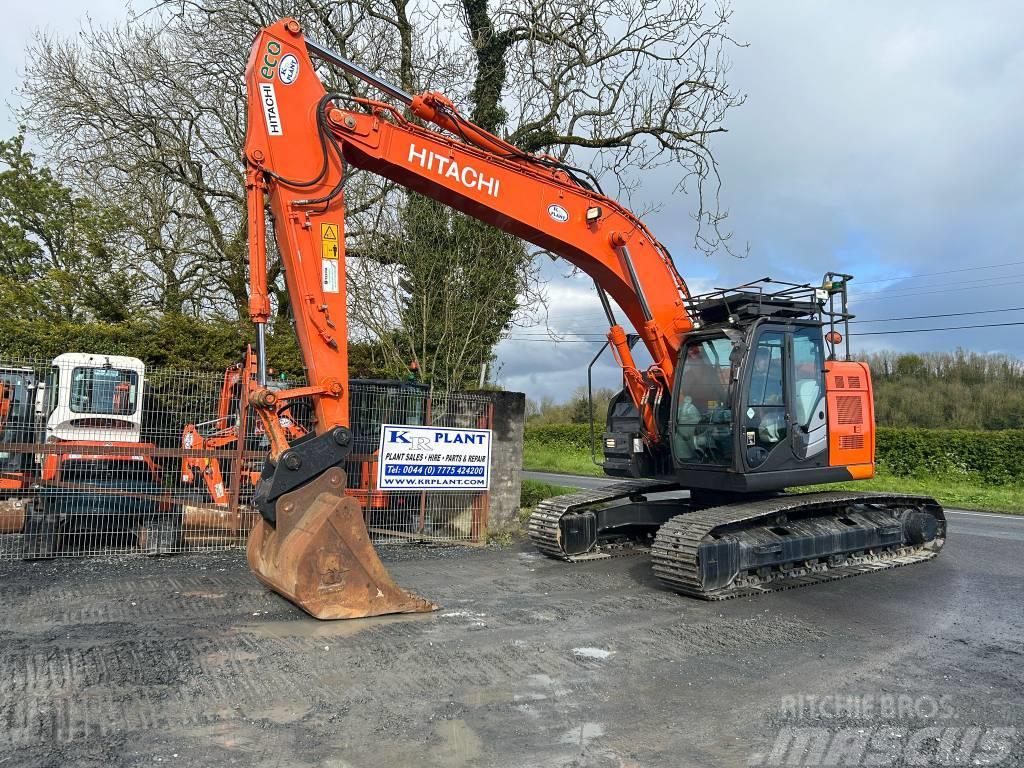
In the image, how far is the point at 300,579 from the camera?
532 centimetres

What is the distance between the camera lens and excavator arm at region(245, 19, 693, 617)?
549 centimetres

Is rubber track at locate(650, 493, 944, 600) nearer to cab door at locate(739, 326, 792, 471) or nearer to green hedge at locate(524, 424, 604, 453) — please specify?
cab door at locate(739, 326, 792, 471)

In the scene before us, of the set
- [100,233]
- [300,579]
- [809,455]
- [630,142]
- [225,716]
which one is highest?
[630,142]

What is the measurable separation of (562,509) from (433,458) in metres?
1.71

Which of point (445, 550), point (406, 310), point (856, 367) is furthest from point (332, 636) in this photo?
point (406, 310)

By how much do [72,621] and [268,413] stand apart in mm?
2083

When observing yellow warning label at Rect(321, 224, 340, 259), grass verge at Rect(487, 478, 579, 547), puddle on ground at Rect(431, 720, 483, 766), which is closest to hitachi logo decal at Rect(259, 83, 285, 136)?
yellow warning label at Rect(321, 224, 340, 259)

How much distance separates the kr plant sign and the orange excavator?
1121 mm

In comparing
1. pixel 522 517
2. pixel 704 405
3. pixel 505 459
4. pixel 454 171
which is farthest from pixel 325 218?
pixel 522 517

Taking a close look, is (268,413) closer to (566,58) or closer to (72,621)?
(72,621)

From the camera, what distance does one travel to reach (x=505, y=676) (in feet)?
15.1

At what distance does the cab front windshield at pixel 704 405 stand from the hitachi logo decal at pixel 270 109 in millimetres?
4493

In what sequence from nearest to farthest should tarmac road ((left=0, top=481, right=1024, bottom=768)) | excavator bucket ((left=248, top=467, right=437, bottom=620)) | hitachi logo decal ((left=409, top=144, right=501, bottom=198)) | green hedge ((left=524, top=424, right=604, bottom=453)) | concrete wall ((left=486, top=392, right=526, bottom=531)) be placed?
tarmac road ((left=0, top=481, right=1024, bottom=768)), excavator bucket ((left=248, top=467, right=437, bottom=620)), hitachi logo decal ((left=409, top=144, right=501, bottom=198)), concrete wall ((left=486, top=392, right=526, bottom=531)), green hedge ((left=524, top=424, right=604, bottom=453))

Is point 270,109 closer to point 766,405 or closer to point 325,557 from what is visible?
point 325,557
